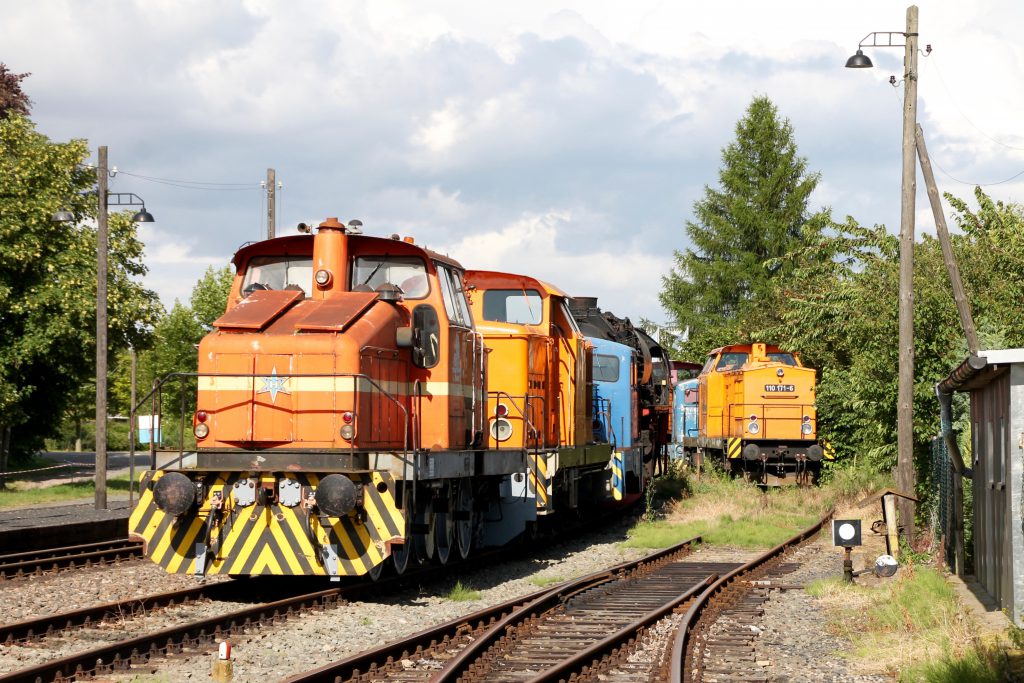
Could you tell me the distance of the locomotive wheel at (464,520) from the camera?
14.4 m

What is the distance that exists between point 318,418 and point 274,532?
113 cm

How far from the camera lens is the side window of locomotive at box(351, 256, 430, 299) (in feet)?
41.8

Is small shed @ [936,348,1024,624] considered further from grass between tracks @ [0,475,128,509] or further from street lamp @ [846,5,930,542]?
grass between tracks @ [0,475,128,509]

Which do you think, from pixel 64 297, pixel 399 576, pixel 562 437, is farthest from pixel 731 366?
pixel 399 576

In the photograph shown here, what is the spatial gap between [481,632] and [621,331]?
14900 mm

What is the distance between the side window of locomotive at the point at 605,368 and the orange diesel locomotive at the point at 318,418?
29.2 feet

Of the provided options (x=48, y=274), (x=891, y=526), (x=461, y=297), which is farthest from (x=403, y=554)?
(x=48, y=274)

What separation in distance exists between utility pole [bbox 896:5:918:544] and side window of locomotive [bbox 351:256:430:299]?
788cm

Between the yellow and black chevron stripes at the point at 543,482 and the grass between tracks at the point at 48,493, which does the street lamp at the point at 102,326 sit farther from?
the yellow and black chevron stripes at the point at 543,482

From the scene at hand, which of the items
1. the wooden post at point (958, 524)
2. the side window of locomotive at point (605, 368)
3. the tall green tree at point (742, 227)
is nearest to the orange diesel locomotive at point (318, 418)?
the wooden post at point (958, 524)

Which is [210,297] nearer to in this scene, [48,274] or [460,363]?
[48,274]

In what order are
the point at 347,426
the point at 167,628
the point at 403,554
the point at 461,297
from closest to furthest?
the point at 167,628 < the point at 347,426 < the point at 403,554 < the point at 461,297

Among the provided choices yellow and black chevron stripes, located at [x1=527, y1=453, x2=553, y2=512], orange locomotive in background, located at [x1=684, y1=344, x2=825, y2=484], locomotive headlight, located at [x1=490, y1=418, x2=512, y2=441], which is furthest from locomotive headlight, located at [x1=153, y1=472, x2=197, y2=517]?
orange locomotive in background, located at [x1=684, y1=344, x2=825, y2=484]

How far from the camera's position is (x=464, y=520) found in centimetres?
1477
